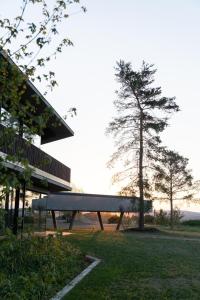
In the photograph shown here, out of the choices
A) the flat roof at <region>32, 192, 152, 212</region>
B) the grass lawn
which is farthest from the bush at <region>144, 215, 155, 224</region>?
the grass lawn

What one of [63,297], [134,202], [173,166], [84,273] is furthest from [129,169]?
[63,297]

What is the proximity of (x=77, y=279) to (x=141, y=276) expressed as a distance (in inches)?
79.0

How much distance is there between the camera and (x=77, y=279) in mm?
12141

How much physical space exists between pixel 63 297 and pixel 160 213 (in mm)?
48579

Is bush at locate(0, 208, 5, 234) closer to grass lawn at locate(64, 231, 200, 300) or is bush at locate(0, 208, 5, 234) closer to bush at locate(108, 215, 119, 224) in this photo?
grass lawn at locate(64, 231, 200, 300)

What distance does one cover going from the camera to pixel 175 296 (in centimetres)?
1077

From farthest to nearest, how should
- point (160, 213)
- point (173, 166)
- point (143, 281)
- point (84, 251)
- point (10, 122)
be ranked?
point (160, 213)
point (173, 166)
point (84, 251)
point (143, 281)
point (10, 122)

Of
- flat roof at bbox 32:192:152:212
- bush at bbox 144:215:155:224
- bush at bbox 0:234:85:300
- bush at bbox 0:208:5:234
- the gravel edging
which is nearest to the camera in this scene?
bush at bbox 0:208:5:234

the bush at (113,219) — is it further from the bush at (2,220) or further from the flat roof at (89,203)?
the bush at (2,220)

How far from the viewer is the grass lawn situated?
1078cm

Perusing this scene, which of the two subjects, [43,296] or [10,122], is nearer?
[10,122]

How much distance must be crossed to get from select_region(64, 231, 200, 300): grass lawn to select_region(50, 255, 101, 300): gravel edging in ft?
0.47

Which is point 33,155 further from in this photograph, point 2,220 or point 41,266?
point 2,220

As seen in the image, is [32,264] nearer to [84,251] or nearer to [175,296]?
[175,296]
